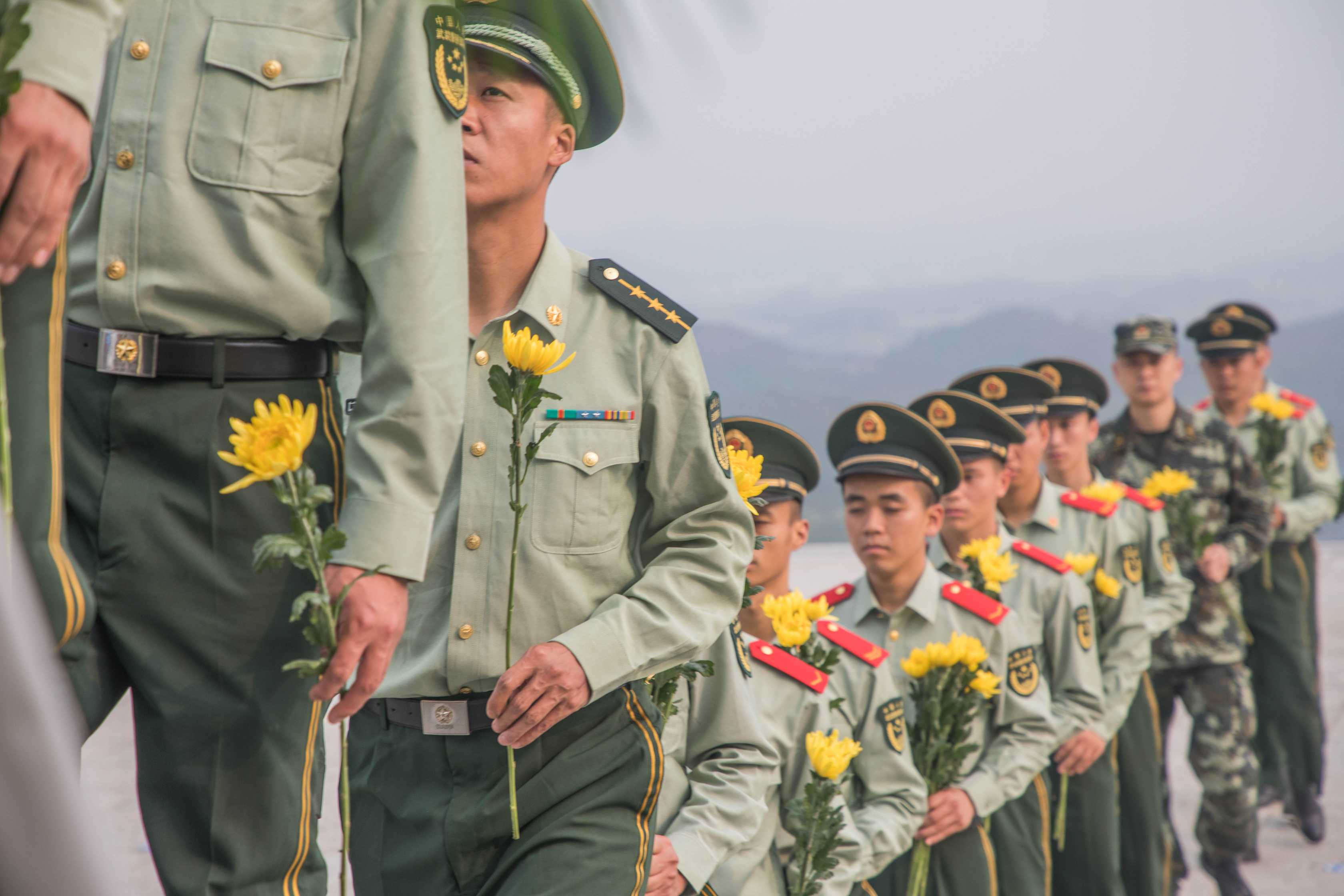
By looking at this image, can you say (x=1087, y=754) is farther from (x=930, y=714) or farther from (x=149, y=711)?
(x=149, y=711)

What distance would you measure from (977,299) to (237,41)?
23.9m

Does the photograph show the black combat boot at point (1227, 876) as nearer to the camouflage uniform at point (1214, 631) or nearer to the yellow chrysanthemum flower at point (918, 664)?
the camouflage uniform at point (1214, 631)

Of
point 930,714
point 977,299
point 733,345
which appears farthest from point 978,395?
point 977,299

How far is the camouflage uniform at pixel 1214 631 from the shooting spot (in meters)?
5.67

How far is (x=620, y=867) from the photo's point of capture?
6.27ft

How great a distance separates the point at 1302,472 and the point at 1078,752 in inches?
129

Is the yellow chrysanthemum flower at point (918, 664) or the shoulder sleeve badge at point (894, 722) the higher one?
the yellow chrysanthemum flower at point (918, 664)

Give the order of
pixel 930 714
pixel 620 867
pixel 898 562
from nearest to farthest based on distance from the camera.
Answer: pixel 620 867, pixel 930 714, pixel 898 562

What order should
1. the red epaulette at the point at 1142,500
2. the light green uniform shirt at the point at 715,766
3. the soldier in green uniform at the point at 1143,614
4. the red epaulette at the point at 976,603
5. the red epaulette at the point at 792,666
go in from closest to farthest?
the light green uniform shirt at the point at 715,766
the red epaulette at the point at 792,666
the red epaulette at the point at 976,603
the soldier in green uniform at the point at 1143,614
the red epaulette at the point at 1142,500

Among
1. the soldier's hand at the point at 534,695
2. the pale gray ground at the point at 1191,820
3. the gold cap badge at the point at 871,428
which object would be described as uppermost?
the gold cap badge at the point at 871,428

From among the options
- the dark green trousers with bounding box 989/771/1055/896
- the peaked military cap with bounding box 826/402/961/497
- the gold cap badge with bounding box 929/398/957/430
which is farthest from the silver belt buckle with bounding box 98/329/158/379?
the gold cap badge with bounding box 929/398/957/430

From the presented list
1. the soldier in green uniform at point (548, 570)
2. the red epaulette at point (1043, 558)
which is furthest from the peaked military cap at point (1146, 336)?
the soldier in green uniform at point (548, 570)

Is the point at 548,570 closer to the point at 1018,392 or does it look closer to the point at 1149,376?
the point at 1018,392

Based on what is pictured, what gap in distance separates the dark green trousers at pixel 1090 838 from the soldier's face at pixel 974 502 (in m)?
0.76
